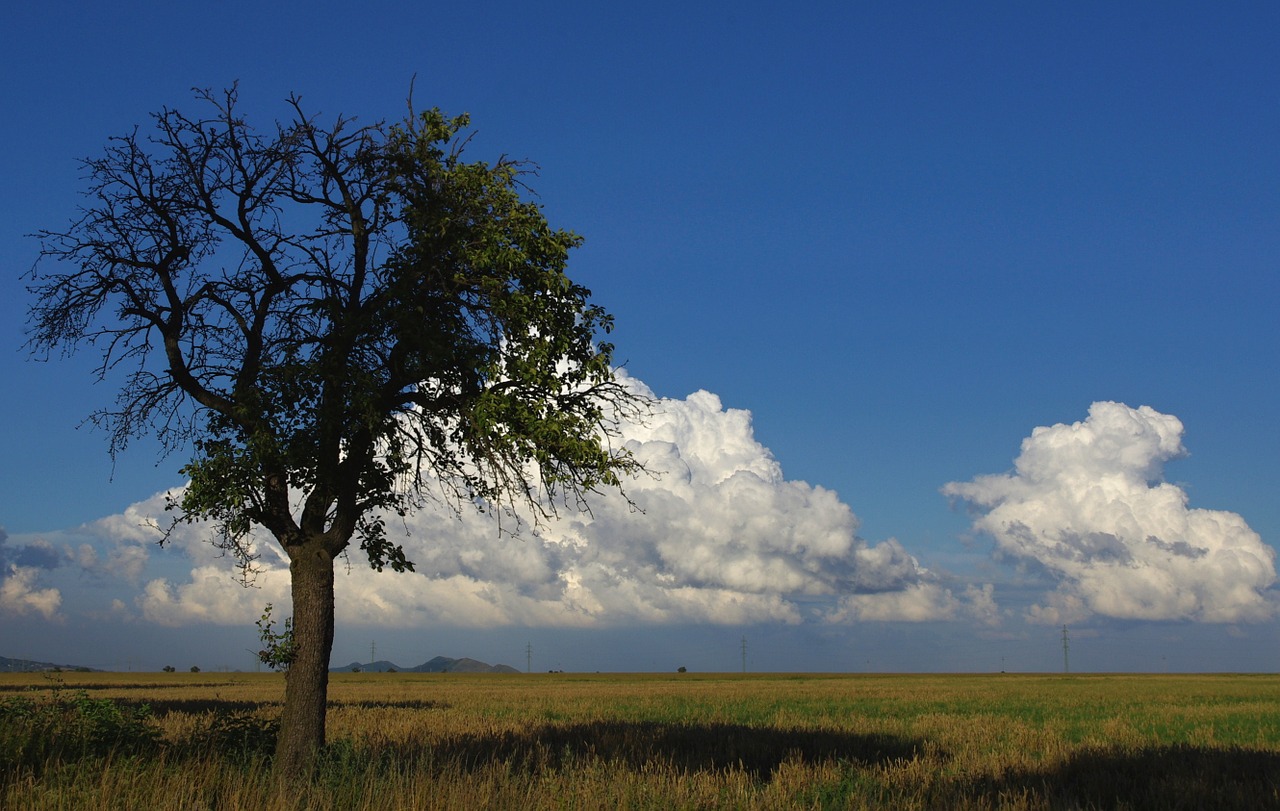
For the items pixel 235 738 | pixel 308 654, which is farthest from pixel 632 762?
pixel 235 738

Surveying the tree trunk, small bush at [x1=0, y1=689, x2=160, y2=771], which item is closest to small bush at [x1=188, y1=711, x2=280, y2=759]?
the tree trunk

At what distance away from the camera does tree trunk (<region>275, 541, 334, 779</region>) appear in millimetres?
14156

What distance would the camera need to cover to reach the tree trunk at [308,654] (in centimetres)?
1416

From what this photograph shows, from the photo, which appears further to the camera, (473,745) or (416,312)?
(473,745)

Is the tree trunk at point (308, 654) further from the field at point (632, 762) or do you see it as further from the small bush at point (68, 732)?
the small bush at point (68, 732)

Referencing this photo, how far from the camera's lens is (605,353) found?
15.8m

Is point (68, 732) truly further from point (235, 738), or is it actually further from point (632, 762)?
point (632, 762)

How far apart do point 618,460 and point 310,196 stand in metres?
6.86

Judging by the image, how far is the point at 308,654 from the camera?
1436 cm

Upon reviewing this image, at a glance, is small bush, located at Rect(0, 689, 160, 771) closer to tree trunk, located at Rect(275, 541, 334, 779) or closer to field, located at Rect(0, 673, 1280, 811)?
field, located at Rect(0, 673, 1280, 811)

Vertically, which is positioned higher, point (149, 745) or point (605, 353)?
point (605, 353)

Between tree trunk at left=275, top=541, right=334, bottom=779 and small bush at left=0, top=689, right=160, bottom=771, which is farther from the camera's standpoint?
tree trunk at left=275, top=541, right=334, bottom=779

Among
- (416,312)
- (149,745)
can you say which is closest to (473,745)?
(149,745)

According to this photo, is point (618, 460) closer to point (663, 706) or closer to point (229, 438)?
point (229, 438)
